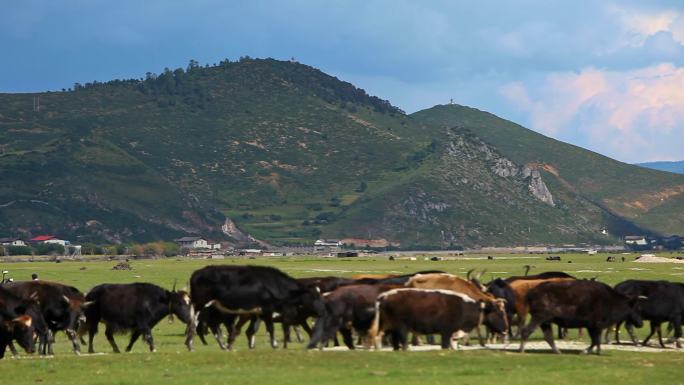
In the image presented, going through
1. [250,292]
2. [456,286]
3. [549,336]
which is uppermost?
[456,286]

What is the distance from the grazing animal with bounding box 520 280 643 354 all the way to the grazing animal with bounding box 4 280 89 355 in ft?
41.6

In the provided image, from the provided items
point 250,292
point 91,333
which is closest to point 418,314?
point 250,292

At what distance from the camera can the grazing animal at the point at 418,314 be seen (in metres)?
31.3

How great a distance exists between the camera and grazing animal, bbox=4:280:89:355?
35094mm

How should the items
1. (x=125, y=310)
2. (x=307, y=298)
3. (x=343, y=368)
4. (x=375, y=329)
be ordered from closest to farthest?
Answer: (x=343, y=368), (x=375, y=329), (x=307, y=298), (x=125, y=310)

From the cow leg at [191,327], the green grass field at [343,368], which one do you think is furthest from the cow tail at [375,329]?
the cow leg at [191,327]

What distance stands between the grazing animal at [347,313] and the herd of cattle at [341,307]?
0.03 metres

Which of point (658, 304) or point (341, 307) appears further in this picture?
point (658, 304)

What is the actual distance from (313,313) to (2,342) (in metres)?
8.26

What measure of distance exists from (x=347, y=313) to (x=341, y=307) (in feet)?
0.71

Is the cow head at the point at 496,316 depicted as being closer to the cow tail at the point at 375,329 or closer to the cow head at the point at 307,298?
the cow tail at the point at 375,329

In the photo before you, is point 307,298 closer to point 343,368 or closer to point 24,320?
point 343,368

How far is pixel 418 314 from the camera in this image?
31.2 meters

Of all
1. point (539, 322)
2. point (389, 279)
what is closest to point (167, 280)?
point (389, 279)
